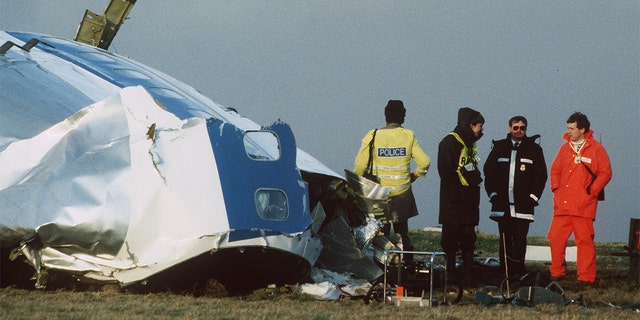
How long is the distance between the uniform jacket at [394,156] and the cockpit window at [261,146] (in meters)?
1.23

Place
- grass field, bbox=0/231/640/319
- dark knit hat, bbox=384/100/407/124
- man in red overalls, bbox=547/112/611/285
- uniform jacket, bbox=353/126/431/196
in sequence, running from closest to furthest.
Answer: grass field, bbox=0/231/640/319 < uniform jacket, bbox=353/126/431/196 < dark knit hat, bbox=384/100/407/124 < man in red overalls, bbox=547/112/611/285

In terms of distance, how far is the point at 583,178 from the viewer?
12.1 meters

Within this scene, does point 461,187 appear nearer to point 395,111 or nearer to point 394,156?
point 394,156

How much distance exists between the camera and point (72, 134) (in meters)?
9.57

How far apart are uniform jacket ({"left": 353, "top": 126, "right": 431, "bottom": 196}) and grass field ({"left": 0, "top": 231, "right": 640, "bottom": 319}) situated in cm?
169

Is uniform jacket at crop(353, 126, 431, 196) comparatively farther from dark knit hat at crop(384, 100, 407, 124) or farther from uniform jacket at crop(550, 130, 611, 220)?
uniform jacket at crop(550, 130, 611, 220)

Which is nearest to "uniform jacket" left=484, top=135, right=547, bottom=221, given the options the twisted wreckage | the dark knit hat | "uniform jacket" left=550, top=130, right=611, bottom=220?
"uniform jacket" left=550, top=130, right=611, bottom=220

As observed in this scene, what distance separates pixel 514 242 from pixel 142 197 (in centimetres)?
508

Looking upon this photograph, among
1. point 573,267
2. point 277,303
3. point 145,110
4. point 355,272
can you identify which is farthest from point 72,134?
point 573,267

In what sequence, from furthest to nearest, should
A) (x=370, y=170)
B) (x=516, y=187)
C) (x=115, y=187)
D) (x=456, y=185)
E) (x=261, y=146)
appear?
(x=516, y=187)
(x=456, y=185)
(x=370, y=170)
(x=261, y=146)
(x=115, y=187)

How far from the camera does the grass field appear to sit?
7855 millimetres

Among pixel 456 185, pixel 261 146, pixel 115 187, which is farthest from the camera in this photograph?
pixel 456 185

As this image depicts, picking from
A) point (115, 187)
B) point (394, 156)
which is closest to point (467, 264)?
point (394, 156)

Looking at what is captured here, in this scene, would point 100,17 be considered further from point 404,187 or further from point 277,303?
point 277,303
